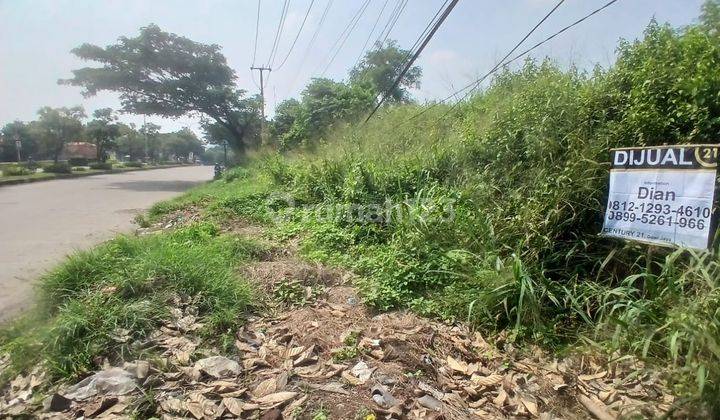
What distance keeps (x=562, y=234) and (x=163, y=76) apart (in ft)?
76.0

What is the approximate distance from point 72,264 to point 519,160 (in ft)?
15.3

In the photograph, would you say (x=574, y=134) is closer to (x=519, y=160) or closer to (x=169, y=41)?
(x=519, y=160)

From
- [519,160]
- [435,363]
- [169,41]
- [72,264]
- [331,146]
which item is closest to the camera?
[435,363]

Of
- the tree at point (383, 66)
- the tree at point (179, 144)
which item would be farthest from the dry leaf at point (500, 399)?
the tree at point (179, 144)

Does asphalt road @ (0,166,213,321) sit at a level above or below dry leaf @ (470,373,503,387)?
above

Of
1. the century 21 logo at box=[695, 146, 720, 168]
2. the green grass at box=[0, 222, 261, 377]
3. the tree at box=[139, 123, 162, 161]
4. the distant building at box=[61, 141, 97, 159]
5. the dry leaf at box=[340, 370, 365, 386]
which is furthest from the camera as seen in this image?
the tree at box=[139, 123, 162, 161]

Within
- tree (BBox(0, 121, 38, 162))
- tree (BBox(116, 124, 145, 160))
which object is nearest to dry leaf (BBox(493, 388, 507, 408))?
tree (BBox(0, 121, 38, 162))

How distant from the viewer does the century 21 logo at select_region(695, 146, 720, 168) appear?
259cm

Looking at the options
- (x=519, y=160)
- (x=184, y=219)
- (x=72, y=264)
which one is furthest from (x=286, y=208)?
(x=519, y=160)

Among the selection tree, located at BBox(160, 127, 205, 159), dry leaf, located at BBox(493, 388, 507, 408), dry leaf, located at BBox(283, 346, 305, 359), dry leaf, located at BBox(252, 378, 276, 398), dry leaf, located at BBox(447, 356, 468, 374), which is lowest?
dry leaf, located at BBox(493, 388, 507, 408)

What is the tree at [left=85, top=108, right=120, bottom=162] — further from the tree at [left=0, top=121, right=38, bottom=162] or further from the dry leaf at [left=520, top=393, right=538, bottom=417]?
the dry leaf at [left=520, top=393, right=538, bottom=417]

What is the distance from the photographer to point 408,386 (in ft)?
7.97

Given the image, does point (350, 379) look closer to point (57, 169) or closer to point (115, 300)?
point (115, 300)

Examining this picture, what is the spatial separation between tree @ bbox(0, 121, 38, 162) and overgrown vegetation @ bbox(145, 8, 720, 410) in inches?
1778
